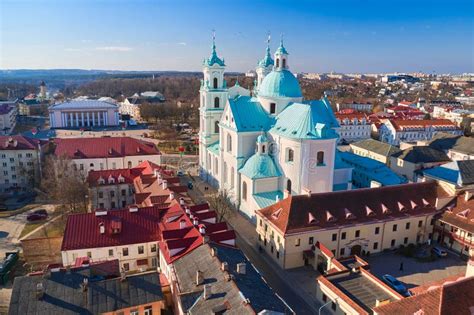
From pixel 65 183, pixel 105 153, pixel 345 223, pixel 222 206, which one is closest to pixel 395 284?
pixel 345 223

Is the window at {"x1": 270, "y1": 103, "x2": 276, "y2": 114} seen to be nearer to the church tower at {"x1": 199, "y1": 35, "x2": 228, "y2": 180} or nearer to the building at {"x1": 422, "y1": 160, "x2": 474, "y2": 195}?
the church tower at {"x1": 199, "y1": 35, "x2": 228, "y2": 180}

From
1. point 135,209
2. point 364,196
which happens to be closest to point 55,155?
point 135,209

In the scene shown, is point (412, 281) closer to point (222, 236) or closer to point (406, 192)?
point (406, 192)

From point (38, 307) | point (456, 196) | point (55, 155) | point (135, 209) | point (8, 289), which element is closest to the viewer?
point (38, 307)

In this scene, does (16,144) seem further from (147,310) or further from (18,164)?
(147,310)

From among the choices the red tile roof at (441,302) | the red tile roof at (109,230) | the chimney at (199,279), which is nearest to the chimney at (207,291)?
the chimney at (199,279)

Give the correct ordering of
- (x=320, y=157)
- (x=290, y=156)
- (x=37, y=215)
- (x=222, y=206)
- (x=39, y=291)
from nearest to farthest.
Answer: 1. (x=39, y=291)
2. (x=320, y=157)
3. (x=290, y=156)
4. (x=37, y=215)
5. (x=222, y=206)
